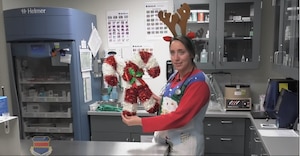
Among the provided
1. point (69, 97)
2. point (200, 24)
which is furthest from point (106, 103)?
point (200, 24)

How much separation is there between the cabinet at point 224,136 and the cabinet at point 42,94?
1605 millimetres

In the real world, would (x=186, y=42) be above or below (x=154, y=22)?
below

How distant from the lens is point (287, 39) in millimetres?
2242

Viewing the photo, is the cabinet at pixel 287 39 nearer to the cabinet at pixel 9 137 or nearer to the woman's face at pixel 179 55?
the woman's face at pixel 179 55

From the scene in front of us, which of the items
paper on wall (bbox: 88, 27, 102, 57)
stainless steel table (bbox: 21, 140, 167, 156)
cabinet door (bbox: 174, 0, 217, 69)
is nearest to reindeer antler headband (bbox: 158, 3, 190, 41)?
stainless steel table (bbox: 21, 140, 167, 156)

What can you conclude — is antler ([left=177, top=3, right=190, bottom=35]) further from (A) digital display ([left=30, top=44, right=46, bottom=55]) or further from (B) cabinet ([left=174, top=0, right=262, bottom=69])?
(A) digital display ([left=30, top=44, right=46, bottom=55])

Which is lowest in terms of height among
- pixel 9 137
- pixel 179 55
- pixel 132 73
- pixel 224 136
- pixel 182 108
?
pixel 224 136

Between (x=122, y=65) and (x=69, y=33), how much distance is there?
1294 mm

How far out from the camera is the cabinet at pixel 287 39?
6.49 feet

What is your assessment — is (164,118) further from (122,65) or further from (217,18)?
(217,18)

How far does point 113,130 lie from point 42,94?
97 cm

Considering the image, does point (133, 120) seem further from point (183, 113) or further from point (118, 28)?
point (118, 28)

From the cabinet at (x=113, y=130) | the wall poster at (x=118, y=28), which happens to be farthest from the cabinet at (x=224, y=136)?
the wall poster at (x=118, y=28)

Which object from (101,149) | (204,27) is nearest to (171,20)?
(101,149)
